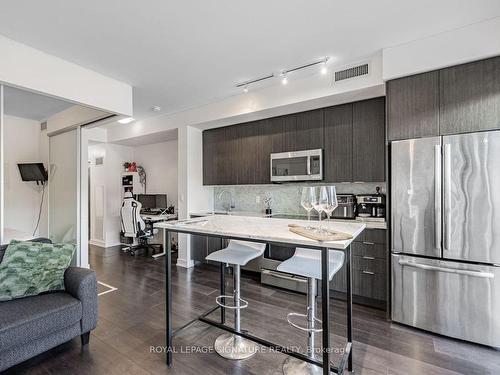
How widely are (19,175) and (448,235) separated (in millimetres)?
6409

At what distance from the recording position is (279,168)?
3.79m

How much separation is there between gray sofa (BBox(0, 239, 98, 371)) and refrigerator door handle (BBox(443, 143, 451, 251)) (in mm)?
3161

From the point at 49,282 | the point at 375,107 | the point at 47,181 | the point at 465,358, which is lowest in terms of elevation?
the point at 465,358

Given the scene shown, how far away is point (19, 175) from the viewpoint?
15.0ft

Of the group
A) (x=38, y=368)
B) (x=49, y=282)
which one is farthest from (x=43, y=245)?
(x=38, y=368)

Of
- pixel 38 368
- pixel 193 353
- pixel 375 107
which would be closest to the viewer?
pixel 38 368

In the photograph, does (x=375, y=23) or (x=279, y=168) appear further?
(x=279, y=168)

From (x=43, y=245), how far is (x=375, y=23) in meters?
3.54

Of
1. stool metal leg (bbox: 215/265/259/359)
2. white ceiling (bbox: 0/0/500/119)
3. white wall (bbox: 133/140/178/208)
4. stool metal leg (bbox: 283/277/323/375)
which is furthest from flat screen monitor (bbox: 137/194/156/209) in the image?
stool metal leg (bbox: 283/277/323/375)

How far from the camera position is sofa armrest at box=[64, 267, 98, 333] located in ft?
6.99

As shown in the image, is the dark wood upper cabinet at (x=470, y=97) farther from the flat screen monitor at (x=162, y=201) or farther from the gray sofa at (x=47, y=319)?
the flat screen monitor at (x=162, y=201)

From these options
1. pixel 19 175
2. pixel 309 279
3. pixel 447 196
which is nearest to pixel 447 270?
pixel 447 196

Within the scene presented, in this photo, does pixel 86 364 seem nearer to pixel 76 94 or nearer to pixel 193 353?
pixel 193 353

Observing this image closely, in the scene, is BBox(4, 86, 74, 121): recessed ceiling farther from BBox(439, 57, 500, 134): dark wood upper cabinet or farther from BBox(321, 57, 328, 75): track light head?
BBox(439, 57, 500, 134): dark wood upper cabinet
